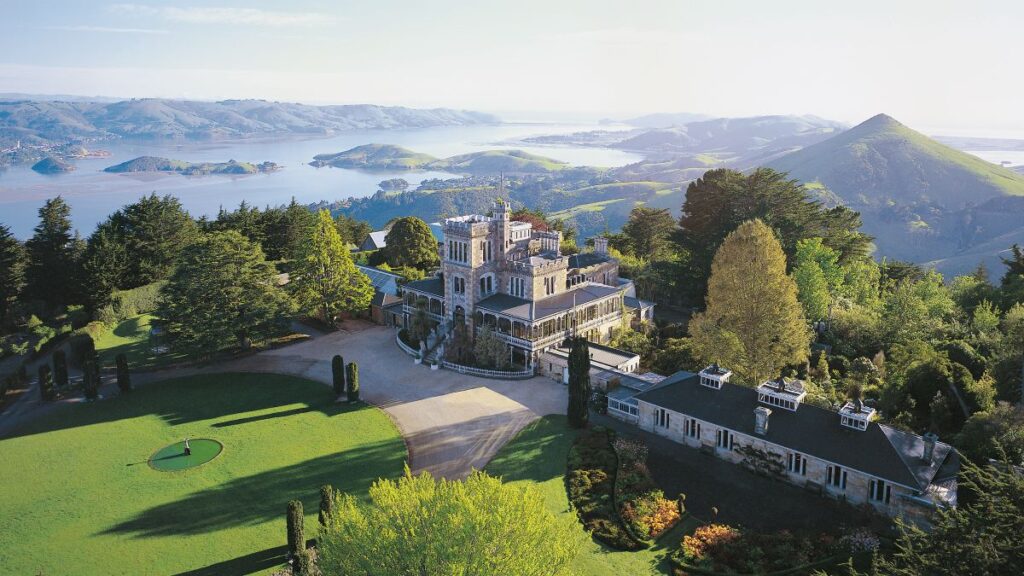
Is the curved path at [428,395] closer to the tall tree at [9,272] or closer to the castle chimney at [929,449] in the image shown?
the castle chimney at [929,449]

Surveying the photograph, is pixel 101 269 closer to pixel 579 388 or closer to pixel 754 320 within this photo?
pixel 579 388

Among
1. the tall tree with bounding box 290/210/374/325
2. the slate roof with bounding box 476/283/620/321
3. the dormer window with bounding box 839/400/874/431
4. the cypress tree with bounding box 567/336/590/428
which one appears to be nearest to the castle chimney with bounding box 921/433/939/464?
the dormer window with bounding box 839/400/874/431

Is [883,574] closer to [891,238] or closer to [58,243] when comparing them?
[58,243]

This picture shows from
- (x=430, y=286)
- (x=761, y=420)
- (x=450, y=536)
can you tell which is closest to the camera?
(x=450, y=536)

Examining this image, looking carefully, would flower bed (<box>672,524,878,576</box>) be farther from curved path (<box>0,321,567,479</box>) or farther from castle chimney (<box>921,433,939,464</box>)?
curved path (<box>0,321,567,479</box>)

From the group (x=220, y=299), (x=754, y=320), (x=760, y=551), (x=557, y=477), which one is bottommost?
(x=557, y=477)

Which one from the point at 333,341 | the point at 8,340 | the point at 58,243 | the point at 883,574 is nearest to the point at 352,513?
the point at 883,574

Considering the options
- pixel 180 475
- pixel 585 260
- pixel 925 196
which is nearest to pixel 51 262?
pixel 180 475
